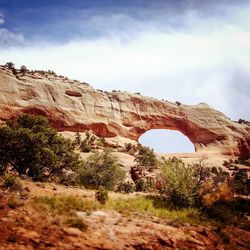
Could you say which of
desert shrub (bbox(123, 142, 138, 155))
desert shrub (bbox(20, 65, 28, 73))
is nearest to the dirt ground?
desert shrub (bbox(123, 142, 138, 155))

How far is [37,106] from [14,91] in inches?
137

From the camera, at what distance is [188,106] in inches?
2133

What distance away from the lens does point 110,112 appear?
47.2 metres

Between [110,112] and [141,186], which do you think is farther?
[110,112]

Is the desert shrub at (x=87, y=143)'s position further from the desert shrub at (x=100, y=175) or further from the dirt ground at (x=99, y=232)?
the dirt ground at (x=99, y=232)

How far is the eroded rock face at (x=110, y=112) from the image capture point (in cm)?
4094

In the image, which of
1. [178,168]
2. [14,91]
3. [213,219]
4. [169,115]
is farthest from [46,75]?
[213,219]

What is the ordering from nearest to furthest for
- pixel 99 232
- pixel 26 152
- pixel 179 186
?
1. pixel 99 232
2. pixel 179 186
3. pixel 26 152

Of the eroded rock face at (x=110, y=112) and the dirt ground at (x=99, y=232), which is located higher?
the eroded rock face at (x=110, y=112)

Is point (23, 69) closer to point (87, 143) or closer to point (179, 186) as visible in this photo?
point (87, 143)

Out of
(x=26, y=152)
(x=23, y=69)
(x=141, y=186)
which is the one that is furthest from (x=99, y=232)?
(x=23, y=69)

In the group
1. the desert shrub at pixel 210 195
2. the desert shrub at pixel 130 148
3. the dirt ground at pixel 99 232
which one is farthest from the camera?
the desert shrub at pixel 130 148

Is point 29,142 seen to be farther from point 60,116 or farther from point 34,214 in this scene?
point 60,116

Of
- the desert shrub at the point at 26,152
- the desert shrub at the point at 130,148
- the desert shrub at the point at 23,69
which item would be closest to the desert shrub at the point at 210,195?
the desert shrub at the point at 26,152
